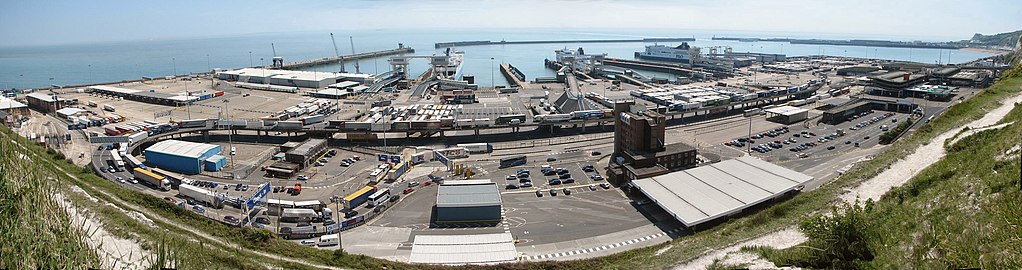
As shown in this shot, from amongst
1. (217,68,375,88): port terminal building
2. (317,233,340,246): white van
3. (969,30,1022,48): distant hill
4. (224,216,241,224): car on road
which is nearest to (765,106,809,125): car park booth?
(317,233,340,246): white van

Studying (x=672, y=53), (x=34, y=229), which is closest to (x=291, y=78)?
(x=34, y=229)

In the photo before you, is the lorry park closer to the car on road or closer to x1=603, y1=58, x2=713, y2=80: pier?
the car on road

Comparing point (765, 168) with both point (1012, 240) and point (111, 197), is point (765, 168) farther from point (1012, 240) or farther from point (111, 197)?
point (111, 197)

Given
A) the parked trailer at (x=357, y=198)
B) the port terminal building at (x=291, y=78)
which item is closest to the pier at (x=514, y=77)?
the port terminal building at (x=291, y=78)

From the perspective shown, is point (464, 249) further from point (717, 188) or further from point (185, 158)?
point (185, 158)

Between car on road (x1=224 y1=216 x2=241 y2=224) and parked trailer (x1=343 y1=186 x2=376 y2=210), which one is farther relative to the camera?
parked trailer (x1=343 y1=186 x2=376 y2=210)

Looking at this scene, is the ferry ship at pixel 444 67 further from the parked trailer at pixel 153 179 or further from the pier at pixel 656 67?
the parked trailer at pixel 153 179

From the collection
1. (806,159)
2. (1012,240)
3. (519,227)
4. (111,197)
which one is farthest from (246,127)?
(1012,240)
